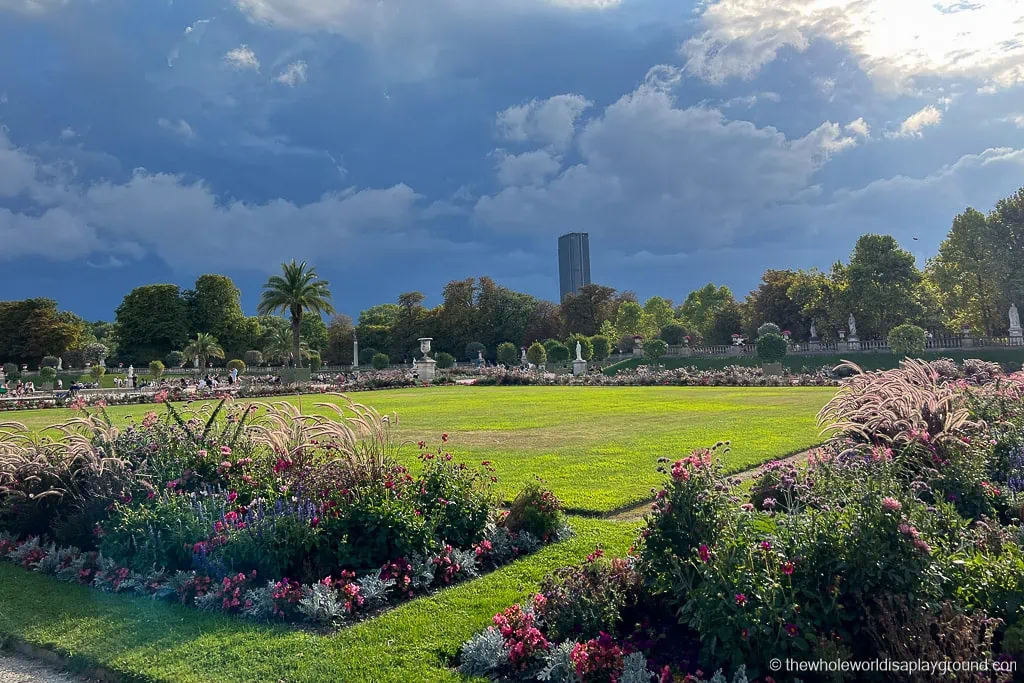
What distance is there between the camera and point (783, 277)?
6531 centimetres

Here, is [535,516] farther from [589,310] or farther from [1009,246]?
[589,310]

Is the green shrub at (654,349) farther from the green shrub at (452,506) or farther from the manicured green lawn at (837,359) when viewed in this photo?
→ the green shrub at (452,506)

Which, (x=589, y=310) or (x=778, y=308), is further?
(x=589, y=310)

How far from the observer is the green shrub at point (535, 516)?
6.07 meters

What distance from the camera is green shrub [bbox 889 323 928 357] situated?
1468 inches

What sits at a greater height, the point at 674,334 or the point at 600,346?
the point at 674,334

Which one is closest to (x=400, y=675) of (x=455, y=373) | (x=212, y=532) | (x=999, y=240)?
(x=212, y=532)

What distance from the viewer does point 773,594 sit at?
319 cm

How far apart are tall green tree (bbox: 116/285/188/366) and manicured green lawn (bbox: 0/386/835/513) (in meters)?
51.5

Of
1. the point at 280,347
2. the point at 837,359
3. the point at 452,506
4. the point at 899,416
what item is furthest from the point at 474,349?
the point at 452,506

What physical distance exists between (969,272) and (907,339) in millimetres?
16158

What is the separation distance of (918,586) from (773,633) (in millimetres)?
770

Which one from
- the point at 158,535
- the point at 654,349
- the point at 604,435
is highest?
the point at 654,349

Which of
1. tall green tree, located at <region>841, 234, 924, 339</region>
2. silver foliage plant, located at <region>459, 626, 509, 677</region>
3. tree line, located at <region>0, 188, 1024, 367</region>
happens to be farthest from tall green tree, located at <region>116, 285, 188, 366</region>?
silver foliage plant, located at <region>459, 626, 509, 677</region>
